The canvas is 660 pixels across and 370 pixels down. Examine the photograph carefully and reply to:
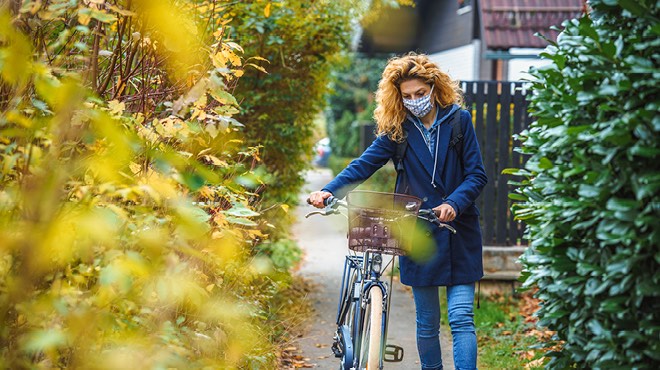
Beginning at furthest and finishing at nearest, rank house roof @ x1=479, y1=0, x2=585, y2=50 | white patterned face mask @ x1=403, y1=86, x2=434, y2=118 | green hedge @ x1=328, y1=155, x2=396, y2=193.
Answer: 1. house roof @ x1=479, y1=0, x2=585, y2=50
2. green hedge @ x1=328, y1=155, x2=396, y2=193
3. white patterned face mask @ x1=403, y1=86, x2=434, y2=118

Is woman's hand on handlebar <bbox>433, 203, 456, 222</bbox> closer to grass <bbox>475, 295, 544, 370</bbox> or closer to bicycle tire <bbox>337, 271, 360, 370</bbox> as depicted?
bicycle tire <bbox>337, 271, 360, 370</bbox>

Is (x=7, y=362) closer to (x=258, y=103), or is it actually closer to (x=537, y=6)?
(x=258, y=103)

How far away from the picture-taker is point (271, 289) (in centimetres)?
549

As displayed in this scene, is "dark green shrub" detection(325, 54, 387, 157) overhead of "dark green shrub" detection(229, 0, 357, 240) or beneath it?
overhead

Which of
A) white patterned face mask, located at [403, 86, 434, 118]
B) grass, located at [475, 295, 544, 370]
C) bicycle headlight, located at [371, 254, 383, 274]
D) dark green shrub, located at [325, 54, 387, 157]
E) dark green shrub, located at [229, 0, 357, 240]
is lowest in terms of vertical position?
grass, located at [475, 295, 544, 370]

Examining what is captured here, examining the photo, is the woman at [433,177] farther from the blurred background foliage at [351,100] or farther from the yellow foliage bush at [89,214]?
the blurred background foliage at [351,100]

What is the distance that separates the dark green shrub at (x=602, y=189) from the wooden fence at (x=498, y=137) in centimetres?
489

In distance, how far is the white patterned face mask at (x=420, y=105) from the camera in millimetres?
4383

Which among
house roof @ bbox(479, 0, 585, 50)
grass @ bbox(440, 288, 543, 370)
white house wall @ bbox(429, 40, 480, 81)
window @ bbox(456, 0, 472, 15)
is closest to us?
grass @ bbox(440, 288, 543, 370)

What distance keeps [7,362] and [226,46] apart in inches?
66.3

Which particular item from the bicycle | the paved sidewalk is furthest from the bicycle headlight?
the paved sidewalk

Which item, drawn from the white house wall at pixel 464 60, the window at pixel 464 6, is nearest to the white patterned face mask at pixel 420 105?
the white house wall at pixel 464 60

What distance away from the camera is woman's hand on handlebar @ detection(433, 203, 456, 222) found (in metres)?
4.06

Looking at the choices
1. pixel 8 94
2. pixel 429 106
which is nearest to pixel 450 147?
pixel 429 106
